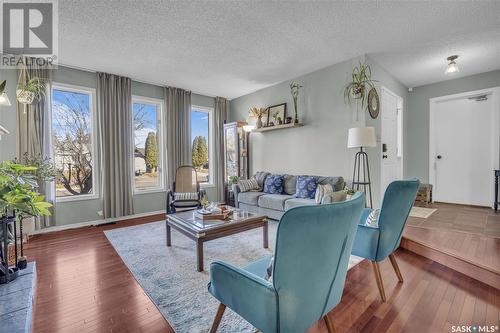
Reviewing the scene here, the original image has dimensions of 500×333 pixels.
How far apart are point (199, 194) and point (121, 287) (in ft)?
6.95

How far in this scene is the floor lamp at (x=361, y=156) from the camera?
3244mm

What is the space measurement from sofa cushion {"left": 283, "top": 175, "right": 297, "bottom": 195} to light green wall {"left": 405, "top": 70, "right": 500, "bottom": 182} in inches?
112

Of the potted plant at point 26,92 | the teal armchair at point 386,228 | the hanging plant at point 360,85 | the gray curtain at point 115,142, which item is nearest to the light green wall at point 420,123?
the hanging plant at point 360,85

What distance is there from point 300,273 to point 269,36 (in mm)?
2925

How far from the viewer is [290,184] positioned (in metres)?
4.42

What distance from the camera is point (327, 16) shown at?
8.47 feet

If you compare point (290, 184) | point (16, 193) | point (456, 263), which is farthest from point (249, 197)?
point (16, 193)

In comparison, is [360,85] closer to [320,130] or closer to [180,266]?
[320,130]

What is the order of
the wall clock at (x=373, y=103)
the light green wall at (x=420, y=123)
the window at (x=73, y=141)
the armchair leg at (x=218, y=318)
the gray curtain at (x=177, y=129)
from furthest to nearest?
the gray curtain at (x=177, y=129)
the light green wall at (x=420, y=123)
the window at (x=73, y=141)
the wall clock at (x=373, y=103)
the armchair leg at (x=218, y=318)

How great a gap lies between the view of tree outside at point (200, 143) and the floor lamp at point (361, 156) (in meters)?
3.53

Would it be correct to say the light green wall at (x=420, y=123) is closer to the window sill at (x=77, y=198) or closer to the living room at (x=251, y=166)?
the living room at (x=251, y=166)

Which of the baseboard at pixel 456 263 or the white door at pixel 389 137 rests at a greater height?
the white door at pixel 389 137

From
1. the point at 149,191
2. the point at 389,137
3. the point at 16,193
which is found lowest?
the point at 149,191
